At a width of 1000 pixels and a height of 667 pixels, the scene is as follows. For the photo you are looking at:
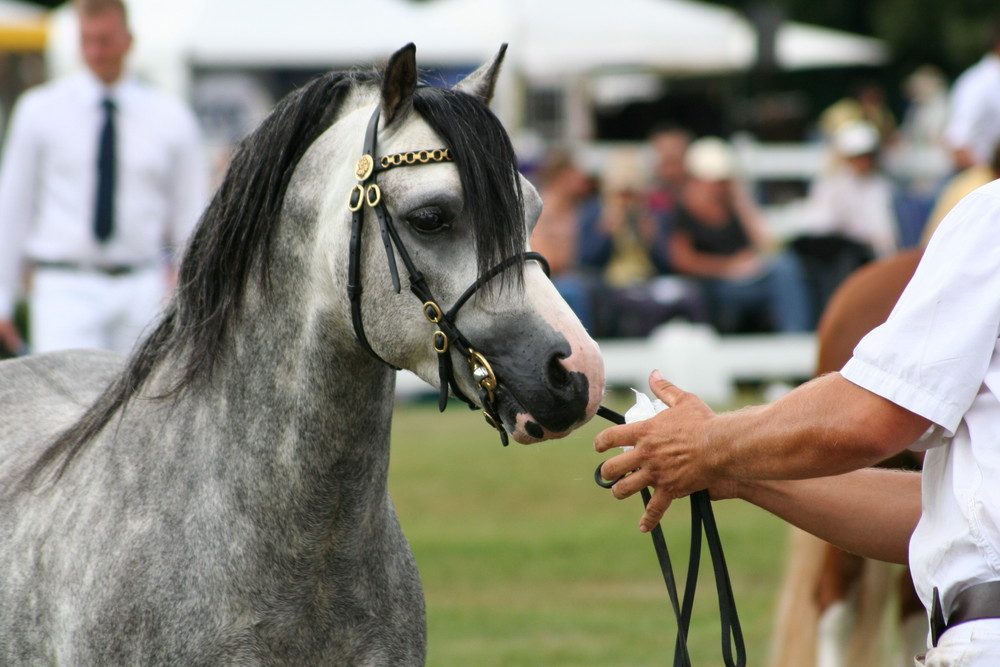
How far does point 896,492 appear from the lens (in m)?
3.00

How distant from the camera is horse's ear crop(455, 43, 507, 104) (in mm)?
3066

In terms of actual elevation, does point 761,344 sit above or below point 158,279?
below

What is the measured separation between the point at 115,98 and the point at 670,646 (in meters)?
3.33

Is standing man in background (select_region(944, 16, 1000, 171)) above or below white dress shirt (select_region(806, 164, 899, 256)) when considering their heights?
above

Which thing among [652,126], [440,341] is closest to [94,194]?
[440,341]

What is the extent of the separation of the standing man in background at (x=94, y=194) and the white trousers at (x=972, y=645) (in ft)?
13.3

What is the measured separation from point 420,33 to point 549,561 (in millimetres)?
9730

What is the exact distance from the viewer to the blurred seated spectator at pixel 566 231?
38.3 ft

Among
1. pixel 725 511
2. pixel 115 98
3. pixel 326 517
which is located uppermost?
pixel 115 98

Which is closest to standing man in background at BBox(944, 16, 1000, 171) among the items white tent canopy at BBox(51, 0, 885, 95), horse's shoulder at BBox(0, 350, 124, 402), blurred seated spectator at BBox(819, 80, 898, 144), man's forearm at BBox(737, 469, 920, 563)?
blurred seated spectator at BBox(819, 80, 898, 144)

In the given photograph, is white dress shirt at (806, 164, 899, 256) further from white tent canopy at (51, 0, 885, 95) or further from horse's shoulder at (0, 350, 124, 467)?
horse's shoulder at (0, 350, 124, 467)

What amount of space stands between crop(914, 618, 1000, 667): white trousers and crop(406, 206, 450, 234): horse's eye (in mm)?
1192

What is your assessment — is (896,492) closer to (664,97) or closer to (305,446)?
(305,446)

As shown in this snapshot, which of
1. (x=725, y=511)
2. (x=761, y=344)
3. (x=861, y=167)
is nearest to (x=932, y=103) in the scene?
(x=861, y=167)
